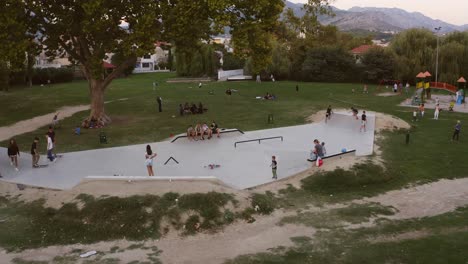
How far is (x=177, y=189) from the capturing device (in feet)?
54.3

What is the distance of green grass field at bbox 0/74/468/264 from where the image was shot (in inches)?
517

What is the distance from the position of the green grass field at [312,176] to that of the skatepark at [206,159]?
171 cm

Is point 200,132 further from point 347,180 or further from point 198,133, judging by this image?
point 347,180

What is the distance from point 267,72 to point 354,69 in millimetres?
14325

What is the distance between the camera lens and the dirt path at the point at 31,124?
30.4 metres

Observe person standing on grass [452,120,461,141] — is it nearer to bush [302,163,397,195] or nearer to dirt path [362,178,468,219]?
dirt path [362,178,468,219]

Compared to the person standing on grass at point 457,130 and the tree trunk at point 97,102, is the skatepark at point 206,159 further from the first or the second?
the tree trunk at point 97,102

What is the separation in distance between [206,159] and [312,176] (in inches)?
236

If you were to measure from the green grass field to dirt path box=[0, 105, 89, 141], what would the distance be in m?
1.35

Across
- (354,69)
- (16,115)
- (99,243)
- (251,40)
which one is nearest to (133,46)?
(251,40)

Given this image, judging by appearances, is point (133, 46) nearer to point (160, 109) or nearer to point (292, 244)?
point (160, 109)

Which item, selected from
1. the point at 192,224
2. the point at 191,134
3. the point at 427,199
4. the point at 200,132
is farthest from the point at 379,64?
the point at 192,224

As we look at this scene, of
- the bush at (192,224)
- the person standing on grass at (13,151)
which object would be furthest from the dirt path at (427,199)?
the person standing on grass at (13,151)

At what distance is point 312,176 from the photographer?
19.9m
